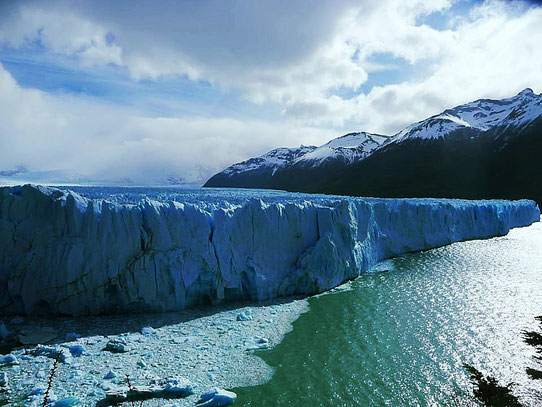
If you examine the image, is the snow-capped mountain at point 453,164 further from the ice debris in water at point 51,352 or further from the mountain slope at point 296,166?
the ice debris in water at point 51,352

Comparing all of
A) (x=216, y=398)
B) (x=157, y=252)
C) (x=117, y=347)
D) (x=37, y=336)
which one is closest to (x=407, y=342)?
(x=216, y=398)

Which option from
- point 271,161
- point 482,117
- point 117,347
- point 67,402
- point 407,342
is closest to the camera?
point 67,402

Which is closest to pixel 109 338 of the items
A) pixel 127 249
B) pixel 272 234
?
pixel 127 249

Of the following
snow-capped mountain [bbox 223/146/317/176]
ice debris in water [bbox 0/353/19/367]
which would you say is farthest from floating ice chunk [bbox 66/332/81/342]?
snow-capped mountain [bbox 223/146/317/176]

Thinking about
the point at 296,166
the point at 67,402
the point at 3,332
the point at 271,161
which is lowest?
the point at 67,402

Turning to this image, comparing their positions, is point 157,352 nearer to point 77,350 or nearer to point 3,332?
point 77,350

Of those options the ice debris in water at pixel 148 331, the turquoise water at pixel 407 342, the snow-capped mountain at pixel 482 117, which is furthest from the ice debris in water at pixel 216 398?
the snow-capped mountain at pixel 482 117
